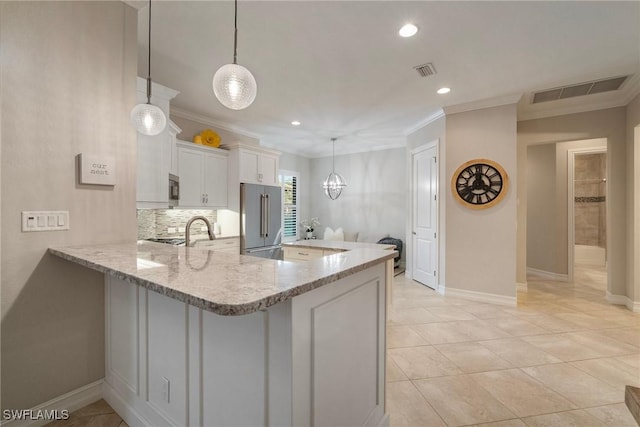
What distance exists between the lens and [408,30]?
A: 2.21m

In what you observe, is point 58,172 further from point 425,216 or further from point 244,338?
point 425,216

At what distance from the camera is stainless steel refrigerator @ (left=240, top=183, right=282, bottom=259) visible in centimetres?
427

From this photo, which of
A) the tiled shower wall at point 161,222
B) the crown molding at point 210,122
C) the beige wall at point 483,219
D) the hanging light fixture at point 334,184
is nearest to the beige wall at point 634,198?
the beige wall at point 483,219

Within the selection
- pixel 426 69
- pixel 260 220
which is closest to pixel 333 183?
pixel 260 220

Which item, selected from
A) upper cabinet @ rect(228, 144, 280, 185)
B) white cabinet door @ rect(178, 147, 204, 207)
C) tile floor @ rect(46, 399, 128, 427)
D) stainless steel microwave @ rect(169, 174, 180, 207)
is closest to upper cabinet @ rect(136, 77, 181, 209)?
stainless steel microwave @ rect(169, 174, 180, 207)

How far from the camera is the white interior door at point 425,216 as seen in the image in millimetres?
4301

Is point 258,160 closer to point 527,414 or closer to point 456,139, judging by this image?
point 456,139

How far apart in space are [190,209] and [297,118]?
7.04 ft

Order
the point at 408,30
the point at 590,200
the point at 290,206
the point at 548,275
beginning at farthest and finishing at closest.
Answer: the point at 290,206, the point at 590,200, the point at 548,275, the point at 408,30

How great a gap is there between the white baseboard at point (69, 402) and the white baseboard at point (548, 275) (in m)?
6.36

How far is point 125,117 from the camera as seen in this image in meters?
1.91

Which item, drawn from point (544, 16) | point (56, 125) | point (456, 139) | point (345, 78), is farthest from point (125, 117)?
point (456, 139)

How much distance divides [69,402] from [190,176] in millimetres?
2736

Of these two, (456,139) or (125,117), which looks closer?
(125,117)
